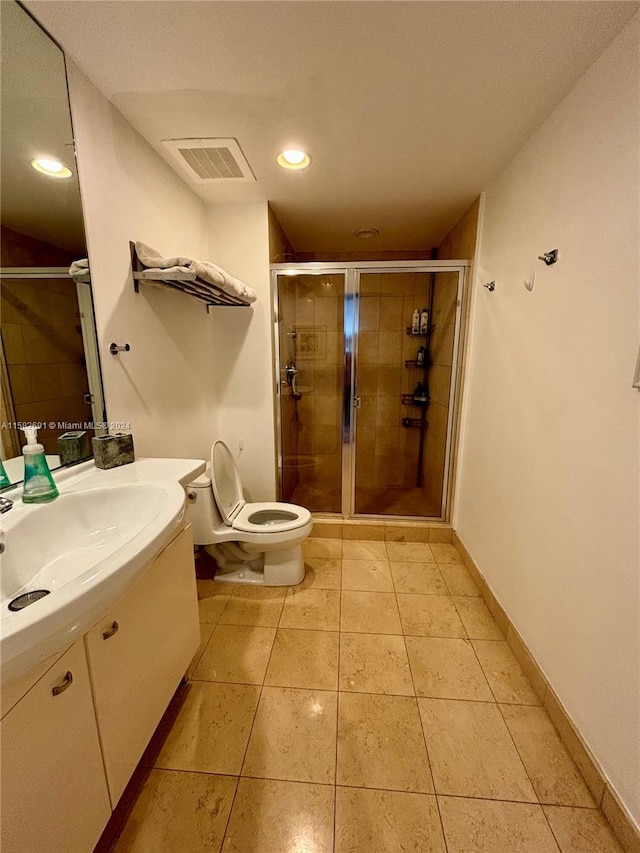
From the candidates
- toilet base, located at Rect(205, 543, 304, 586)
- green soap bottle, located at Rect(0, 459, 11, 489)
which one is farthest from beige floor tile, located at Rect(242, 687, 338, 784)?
green soap bottle, located at Rect(0, 459, 11, 489)

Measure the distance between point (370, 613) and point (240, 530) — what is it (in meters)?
0.81

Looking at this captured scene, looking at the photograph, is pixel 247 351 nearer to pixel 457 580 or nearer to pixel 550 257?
pixel 550 257

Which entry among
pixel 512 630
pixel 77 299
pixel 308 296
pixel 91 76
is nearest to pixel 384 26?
pixel 91 76

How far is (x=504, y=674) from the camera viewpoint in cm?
138

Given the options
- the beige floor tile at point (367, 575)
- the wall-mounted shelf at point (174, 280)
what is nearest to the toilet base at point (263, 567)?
the beige floor tile at point (367, 575)

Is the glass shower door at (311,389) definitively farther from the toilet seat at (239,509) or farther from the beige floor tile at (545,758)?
the beige floor tile at (545,758)

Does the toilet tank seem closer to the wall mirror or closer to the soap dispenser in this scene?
the wall mirror

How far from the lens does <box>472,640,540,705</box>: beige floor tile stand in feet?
4.23

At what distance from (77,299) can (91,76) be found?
784mm

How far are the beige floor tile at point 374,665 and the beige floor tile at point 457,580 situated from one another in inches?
21.2

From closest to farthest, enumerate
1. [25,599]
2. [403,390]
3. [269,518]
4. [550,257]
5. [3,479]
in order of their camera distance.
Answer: [25,599]
[3,479]
[550,257]
[269,518]
[403,390]

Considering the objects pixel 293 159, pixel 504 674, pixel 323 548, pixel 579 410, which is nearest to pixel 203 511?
pixel 323 548

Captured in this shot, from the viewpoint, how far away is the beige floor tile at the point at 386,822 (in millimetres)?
893

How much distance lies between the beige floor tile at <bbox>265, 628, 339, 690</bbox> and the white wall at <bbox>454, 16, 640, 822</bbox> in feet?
2.74
